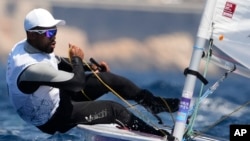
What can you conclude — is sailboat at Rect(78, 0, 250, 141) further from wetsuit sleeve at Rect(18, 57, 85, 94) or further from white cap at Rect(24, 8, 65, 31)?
white cap at Rect(24, 8, 65, 31)

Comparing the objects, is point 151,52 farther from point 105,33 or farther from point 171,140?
point 171,140

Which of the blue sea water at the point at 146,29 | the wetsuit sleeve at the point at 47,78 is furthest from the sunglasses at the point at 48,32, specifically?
the blue sea water at the point at 146,29

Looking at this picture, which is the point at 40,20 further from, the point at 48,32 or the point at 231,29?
the point at 231,29

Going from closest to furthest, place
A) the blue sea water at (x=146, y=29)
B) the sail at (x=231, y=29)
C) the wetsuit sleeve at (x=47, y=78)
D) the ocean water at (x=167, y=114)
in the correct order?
the wetsuit sleeve at (x=47, y=78) < the sail at (x=231, y=29) < the ocean water at (x=167, y=114) < the blue sea water at (x=146, y=29)

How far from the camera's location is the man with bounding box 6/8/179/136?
3.90 m

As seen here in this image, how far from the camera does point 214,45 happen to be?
4.23 metres

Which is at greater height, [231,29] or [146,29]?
[231,29]

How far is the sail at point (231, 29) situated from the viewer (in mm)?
4203

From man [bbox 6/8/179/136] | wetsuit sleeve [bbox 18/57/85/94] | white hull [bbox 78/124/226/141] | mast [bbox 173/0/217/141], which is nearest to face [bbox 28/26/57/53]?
man [bbox 6/8/179/136]

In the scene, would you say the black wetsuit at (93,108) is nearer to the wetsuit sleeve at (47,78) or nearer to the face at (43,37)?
the wetsuit sleeve at (47,78)

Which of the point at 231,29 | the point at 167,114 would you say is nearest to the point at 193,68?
the point at 231,29

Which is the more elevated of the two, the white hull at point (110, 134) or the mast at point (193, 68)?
the mast at point (193, 68)

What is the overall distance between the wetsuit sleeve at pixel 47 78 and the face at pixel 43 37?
0.13 meters

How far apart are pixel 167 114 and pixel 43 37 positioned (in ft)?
10.1
